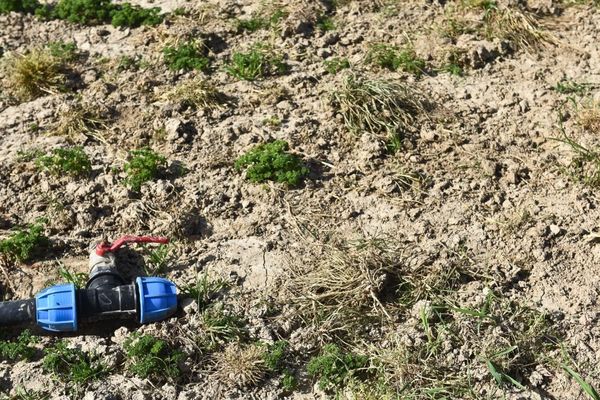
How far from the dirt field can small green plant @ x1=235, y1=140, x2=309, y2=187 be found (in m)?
0.07

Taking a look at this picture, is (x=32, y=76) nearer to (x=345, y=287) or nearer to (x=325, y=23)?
(x=325, y=23)

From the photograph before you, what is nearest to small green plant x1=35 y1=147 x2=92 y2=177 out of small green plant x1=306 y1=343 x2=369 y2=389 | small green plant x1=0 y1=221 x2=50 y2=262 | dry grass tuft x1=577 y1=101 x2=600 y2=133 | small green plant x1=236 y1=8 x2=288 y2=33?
small green plant x1=0 y1=221 x2=50 y2=262

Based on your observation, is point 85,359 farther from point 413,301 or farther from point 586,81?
point 586,81

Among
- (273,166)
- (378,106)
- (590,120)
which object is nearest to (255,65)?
(378,106)

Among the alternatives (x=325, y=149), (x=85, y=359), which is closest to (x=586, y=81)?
(x=325, y=149)

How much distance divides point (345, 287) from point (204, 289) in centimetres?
78

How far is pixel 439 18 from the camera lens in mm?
7387

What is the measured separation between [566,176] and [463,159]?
25.7 inches

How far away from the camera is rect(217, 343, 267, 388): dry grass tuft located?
4965mm

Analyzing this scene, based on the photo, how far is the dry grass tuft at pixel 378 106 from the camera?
641cm

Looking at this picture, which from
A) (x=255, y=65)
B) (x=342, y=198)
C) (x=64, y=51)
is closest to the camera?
(x=342, y=198)

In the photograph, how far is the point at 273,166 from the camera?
6082 mm

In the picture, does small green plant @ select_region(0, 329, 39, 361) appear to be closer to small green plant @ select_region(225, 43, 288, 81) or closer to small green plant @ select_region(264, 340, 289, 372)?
small green plant @ select_region(264, 340, 289, 372)

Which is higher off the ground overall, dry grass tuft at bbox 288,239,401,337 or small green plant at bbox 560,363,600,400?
dry grass tuft at bbox 288,239,401,337
